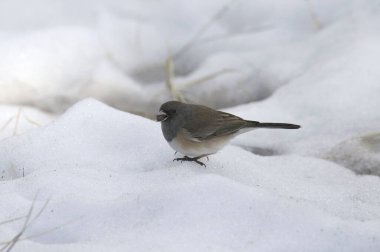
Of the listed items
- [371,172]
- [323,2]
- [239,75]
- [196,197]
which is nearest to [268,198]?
[196,197]

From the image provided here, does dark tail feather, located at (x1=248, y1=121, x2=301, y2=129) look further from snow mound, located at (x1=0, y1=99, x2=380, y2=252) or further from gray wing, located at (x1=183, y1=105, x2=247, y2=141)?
snow mound, located at (x1=0, y1=99, x2=380, y2=252)

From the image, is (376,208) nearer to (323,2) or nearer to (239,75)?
(239,75)

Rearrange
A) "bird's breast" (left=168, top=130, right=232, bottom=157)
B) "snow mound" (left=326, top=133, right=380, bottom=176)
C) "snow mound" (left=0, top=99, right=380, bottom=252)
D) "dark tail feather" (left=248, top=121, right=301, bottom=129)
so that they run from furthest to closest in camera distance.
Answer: "snow mound" (left=326, top=133, right=380, bottom=176) → "dark tail feather" (left=248, top=121, right=301, bottom=129) → "bird's breast" (left=168, top=130, right=232, bottom=157) → "snow mound" (left=0, top=99, right=380, bottom=252)

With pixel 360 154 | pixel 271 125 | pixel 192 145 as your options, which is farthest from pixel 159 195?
pixel 360 154

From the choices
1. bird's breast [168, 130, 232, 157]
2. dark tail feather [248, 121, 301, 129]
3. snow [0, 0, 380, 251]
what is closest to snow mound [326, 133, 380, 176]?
snow [0, 0, 380, 251]

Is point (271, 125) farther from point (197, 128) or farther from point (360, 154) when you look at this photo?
point (360, 154)

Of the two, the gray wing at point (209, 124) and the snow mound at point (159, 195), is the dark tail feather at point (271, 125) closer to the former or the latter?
the gray wing at point (209, 124)

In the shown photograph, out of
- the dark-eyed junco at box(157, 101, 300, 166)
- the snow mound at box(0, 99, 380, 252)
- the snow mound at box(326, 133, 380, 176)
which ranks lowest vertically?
the snow mound at box(0, 99, 380, 252)
